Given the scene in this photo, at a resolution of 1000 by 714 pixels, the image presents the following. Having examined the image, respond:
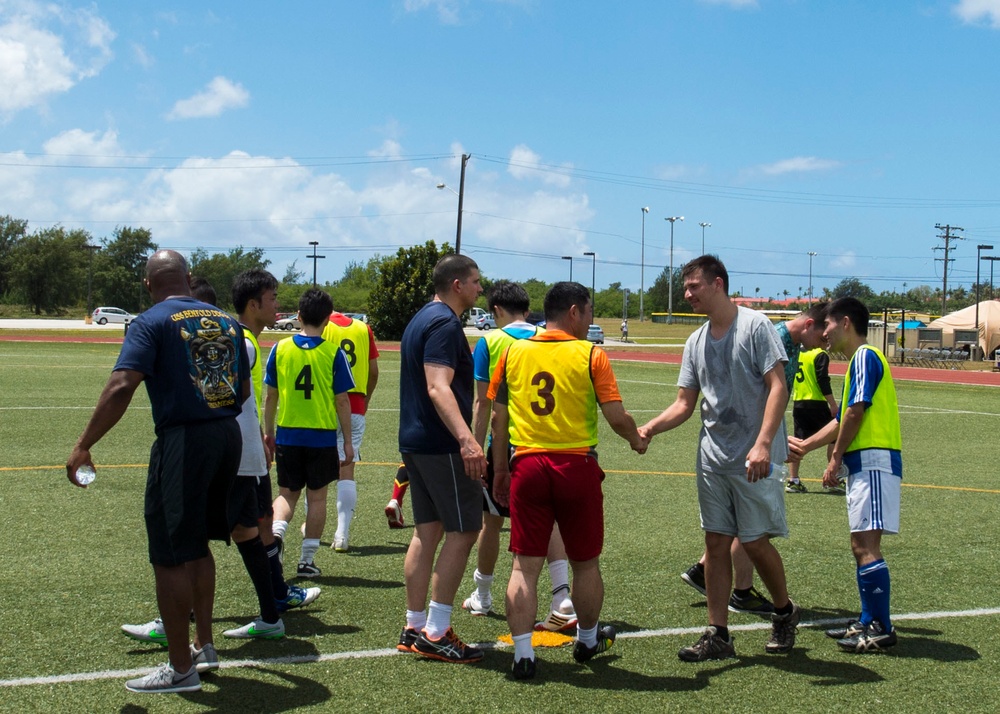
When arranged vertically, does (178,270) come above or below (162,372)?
above

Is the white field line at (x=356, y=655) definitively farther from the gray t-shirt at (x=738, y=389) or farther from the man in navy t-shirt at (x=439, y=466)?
the gray t-shirt at (x=738, y=389)

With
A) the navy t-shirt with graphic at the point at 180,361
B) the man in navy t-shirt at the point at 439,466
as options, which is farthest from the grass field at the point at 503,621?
the navy t-shirt with graphic at the point at 180,361

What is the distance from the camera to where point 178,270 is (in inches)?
191

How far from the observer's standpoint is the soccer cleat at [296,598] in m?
5.90

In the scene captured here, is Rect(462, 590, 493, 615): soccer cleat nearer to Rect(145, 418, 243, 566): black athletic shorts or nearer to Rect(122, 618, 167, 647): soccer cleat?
Rect(122, 618, 167, 647): soccer cleat

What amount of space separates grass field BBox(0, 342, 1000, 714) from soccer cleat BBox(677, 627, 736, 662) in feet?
0.20

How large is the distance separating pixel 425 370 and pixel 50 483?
267 inches

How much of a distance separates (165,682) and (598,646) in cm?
223

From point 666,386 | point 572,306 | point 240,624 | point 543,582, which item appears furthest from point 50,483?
point 666,386

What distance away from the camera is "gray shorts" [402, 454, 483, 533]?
5188 millimetres

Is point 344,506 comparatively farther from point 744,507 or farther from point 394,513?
point 744,507

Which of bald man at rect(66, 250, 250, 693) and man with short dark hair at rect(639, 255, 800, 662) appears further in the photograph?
man with short dark hair at rect(639, 255, 800, 662)

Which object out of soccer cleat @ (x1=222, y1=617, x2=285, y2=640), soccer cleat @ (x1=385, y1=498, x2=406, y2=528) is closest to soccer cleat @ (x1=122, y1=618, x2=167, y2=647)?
soccer cleat @ (x1=222, y1=617, x2=285, y2=640)

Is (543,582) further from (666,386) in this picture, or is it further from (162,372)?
(666,386)
